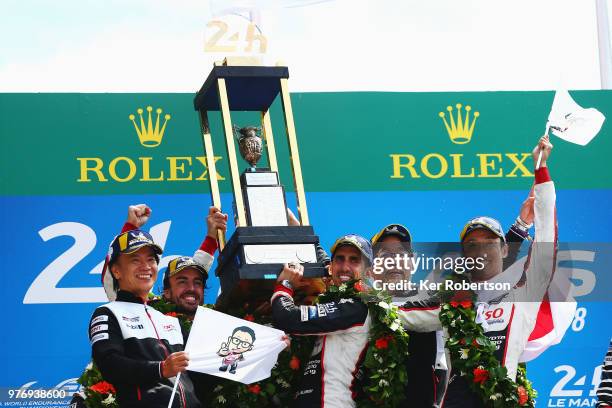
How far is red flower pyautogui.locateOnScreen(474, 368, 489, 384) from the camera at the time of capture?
19.5ft

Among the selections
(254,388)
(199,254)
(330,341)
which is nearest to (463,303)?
(330,341)

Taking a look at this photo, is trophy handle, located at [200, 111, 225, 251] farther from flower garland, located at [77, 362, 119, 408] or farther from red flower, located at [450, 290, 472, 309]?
red flower, located at [450, 290, 472, 309]

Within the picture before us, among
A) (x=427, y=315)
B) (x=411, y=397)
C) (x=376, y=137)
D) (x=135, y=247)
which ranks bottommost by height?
(x=411, y=397)

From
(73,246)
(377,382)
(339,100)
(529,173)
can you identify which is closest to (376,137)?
(339,100)

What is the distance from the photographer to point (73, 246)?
309 inches

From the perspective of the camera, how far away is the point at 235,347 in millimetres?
6000

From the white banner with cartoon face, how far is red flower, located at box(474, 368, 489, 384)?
0.91 m

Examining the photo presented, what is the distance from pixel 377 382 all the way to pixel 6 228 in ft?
9.52

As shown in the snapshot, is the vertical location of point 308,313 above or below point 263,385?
above

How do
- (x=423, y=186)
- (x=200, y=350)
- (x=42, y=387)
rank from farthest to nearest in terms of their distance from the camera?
(x=423, y=186) → (x=42, y=387) → (x=200, y=350)

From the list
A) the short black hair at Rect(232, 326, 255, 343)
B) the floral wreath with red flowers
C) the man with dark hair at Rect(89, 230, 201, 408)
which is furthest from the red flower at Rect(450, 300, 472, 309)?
Result: the man with dark hair at Rect(89, 230, 201, 408)

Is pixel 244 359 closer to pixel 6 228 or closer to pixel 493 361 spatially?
pixel 493 361

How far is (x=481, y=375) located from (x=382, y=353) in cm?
47

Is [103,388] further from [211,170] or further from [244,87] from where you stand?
[244,87]
